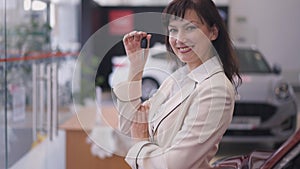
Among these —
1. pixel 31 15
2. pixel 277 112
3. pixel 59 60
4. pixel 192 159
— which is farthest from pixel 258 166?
pixel 277 112

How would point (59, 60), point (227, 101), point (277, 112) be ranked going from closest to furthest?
point (227, 101), point (59, 60), point (277, 112)

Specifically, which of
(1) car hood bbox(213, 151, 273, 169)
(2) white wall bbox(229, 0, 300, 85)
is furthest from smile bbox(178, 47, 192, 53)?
(2) white wall bbox(229, 0, 300, 85)

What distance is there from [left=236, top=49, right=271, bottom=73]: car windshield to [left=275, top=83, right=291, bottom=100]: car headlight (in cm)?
46

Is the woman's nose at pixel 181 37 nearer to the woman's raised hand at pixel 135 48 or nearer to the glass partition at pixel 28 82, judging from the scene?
the woman's raised hand at pixel 135 48

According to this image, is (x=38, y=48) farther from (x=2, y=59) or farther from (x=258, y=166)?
(x=258, y=166)

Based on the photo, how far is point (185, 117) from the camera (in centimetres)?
112

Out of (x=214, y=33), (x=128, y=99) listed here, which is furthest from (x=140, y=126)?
(x=214, y=33)

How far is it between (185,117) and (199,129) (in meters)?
0.05

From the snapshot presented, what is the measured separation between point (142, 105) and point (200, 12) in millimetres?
301

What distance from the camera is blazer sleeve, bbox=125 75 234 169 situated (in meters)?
1.09

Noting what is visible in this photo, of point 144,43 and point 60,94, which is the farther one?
point 60,94

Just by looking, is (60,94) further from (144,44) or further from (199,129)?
(199,129)

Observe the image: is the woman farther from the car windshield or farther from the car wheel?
the car windshield

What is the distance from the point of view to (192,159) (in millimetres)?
1117
